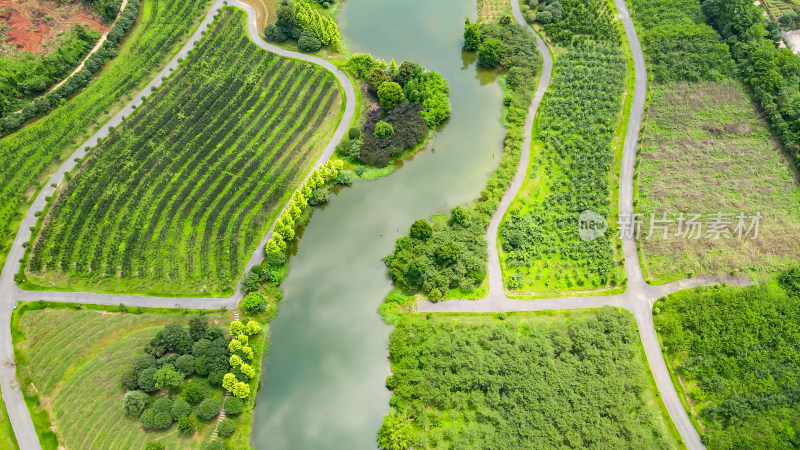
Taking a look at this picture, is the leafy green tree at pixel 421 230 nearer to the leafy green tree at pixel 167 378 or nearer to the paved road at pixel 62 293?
the paved road at pixel 62 293

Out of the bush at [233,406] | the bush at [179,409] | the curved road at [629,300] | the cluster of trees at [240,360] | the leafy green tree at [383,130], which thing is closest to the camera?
the bush at [179,409]

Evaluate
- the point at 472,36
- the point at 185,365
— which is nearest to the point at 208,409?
the point at 185,365

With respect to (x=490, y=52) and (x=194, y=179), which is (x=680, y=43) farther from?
(x=194, y=179)

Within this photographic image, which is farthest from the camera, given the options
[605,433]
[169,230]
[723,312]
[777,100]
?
[777,100]

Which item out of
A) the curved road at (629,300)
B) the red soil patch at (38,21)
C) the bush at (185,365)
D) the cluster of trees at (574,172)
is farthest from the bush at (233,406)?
the red soil patch at (38,21)

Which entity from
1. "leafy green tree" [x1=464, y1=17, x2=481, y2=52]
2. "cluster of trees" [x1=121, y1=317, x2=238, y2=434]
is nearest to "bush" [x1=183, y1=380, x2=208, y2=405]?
"cluster of trees" [x1=121, y1=317, x2=238, y2=434]

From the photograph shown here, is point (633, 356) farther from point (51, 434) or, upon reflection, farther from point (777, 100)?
point (51, 434)

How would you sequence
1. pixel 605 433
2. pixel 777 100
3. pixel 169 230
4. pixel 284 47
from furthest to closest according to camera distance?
pixel 284 47 → pixel 777 100 → pixel 169 230 → pixel 605 433

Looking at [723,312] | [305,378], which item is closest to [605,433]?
[723,312]
